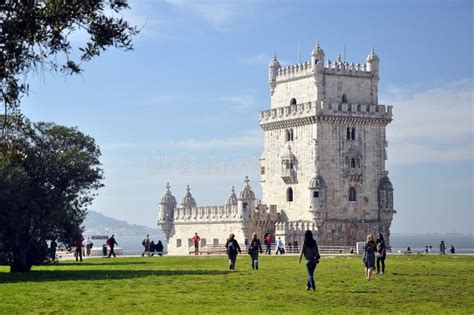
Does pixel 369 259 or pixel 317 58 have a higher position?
pixel 317 58

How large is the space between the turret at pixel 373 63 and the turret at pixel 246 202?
15117mm

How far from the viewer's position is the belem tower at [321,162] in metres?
77.8

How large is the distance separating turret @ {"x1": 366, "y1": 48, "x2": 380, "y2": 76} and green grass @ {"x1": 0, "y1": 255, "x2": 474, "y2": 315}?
148 ft

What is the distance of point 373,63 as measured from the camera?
82250mm

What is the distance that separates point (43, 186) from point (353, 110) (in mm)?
40250

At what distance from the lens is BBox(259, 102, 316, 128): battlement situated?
78625 millimetres

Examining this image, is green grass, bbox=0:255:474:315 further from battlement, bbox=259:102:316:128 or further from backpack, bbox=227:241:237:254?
battlement, bbox=259:102:316:128

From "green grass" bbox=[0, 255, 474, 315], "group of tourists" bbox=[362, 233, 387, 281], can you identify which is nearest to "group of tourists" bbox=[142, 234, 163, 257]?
"green grass" bbox=[0, 255, 474, 315]

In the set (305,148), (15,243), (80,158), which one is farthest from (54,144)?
(305,148)

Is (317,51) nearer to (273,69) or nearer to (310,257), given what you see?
(273,69)

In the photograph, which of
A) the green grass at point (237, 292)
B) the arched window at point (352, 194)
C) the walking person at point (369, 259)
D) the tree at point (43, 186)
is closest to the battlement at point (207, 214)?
the arched window at point (352, 194)

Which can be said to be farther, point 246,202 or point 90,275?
point 246,202

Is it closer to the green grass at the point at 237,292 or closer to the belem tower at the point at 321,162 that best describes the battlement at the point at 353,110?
the belem tower at the point at 321,162

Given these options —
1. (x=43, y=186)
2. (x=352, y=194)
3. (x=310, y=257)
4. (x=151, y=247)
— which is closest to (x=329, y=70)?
(x=352, y=194)
